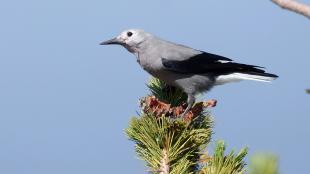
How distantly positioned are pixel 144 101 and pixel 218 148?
87 cm

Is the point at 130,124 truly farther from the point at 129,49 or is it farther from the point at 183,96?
the point at 129,49

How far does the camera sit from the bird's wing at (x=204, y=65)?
565cm

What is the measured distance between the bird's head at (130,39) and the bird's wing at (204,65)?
1.68ft

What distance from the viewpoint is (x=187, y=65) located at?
5.74m

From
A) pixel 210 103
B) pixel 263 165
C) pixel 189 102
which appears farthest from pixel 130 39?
pixel 263 165

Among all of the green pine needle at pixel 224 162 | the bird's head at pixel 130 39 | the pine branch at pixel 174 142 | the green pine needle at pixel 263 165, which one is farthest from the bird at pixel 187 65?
the green pine needle at pixel 263 165

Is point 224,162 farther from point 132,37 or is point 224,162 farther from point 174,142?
point 132,37

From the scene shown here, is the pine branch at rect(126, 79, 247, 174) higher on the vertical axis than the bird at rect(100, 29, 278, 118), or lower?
lower

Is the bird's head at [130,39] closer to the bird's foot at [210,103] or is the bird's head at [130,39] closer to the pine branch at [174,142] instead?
the bird's foot at [210,103]

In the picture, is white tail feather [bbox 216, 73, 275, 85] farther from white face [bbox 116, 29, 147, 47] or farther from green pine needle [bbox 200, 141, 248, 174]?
green pine needle [bbox 200, 141, 248, 174]

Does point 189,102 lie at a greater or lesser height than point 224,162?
greater

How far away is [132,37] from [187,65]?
34.1 inches

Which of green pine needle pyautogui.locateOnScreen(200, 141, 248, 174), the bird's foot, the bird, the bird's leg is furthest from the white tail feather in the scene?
green pine needle pyautogui.locateOnScreen(200, 141, 248, 174)

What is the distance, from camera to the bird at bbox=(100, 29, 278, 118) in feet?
18.3
